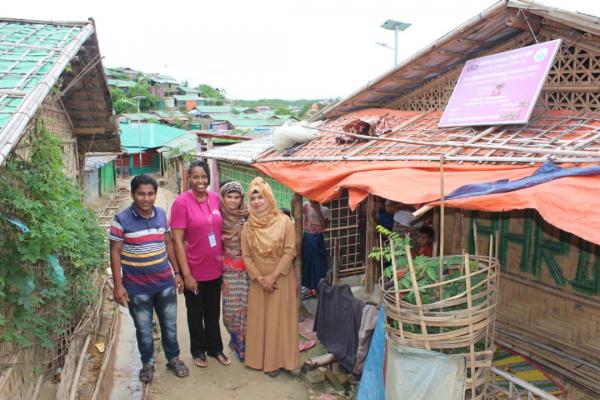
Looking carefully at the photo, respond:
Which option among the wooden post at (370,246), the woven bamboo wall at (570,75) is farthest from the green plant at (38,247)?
the woven bamboo wall at (570,75)

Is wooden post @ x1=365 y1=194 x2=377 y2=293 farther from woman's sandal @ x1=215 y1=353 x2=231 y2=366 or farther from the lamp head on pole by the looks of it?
the lamp head on pole

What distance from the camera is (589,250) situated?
12.9 feet

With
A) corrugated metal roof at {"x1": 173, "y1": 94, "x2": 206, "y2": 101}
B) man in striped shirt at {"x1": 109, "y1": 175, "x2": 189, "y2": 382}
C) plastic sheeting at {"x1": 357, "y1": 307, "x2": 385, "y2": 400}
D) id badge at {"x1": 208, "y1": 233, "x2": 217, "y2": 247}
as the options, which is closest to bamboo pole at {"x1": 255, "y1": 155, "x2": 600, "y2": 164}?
plastic sheeting at {"x1": 357, "y1": 307, "x2": 385, "y2": 400}

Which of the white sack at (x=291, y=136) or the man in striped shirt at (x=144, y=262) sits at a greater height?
the white sack at (x=291, y=136)

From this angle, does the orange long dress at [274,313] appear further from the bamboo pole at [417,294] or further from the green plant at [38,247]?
the bamboo pole at [417,294]

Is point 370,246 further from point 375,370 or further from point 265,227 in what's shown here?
point 375,370

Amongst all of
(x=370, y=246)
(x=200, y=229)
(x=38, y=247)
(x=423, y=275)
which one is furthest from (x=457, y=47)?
(x=38, y=247)

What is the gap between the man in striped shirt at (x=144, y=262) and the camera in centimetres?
373

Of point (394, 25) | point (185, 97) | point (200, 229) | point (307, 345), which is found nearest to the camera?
point (200, 229)

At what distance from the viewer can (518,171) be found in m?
3.04

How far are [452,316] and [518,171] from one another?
111 cm

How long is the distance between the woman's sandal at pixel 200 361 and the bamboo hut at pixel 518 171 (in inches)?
75.6

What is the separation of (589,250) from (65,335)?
185 inches

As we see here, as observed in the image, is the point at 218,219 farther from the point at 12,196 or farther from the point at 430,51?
the point at 430,51
